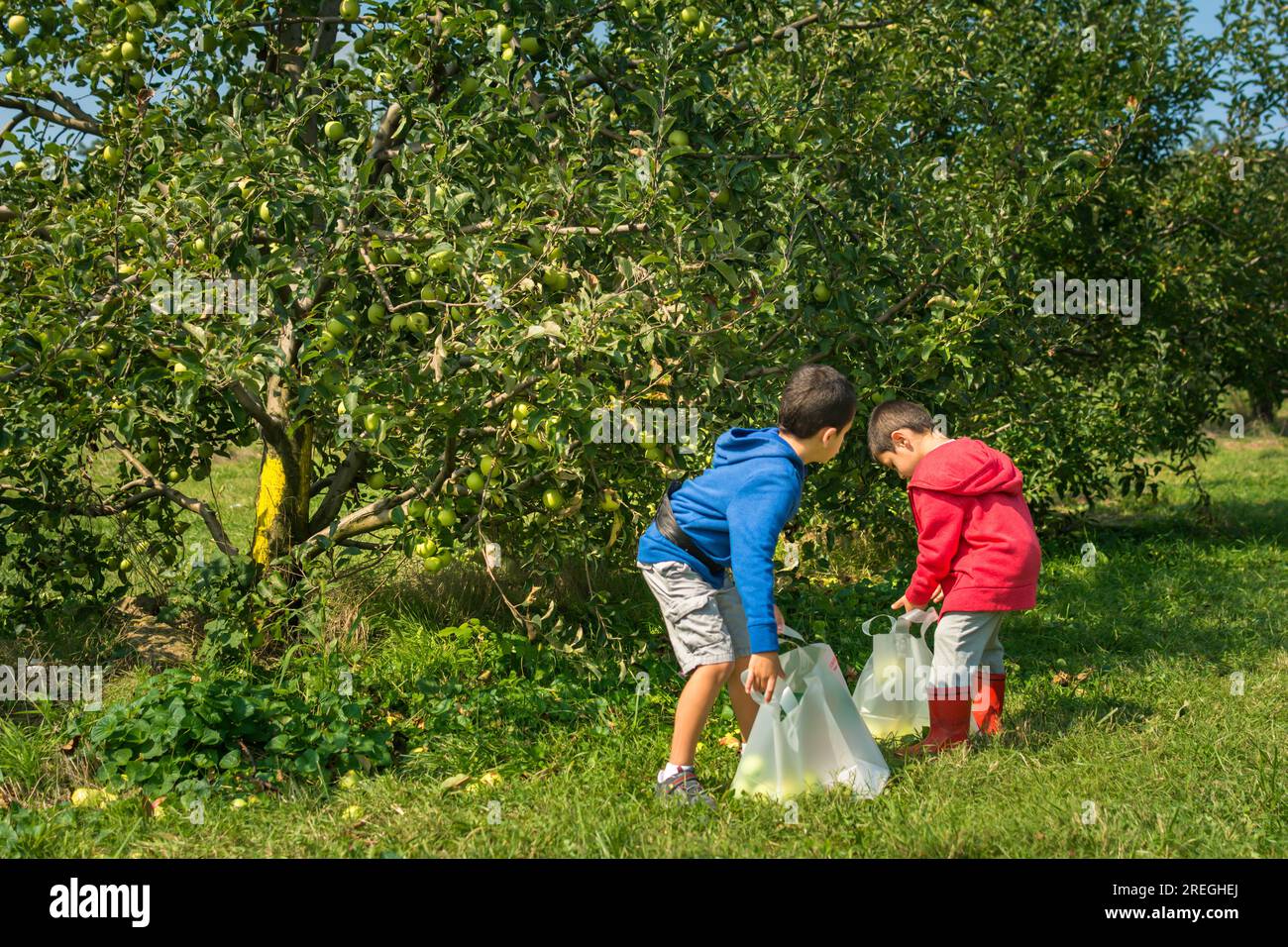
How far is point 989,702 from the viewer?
170 inches

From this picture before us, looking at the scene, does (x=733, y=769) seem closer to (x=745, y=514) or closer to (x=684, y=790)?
(x=684, y=790)

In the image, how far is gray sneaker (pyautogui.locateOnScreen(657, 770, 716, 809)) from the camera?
354 centimetres

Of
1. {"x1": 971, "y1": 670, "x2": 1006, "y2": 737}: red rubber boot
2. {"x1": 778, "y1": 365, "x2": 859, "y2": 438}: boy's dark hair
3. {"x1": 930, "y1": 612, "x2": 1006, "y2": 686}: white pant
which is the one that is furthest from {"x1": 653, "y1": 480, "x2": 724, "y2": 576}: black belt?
{"x1": 971, "y1": 670, "x2": 1006, "y2": 737}: red rubber boot

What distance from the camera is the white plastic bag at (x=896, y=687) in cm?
439

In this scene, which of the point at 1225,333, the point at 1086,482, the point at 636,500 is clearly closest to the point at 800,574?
the point at 636,500

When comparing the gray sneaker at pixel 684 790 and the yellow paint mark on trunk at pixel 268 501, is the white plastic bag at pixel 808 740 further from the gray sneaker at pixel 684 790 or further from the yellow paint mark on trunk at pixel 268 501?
the yellow paint mark on trunk at pixel 268 501

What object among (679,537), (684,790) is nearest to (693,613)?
(679,537)

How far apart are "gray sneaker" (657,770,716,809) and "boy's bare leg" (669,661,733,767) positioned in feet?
0.12

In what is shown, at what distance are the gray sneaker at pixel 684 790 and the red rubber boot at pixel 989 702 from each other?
1.19 meters

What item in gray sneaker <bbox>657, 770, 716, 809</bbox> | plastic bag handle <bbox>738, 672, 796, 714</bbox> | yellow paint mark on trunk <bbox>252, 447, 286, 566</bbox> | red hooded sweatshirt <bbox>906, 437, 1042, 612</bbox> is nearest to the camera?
gray sneaker <bbox>657, 770, 716, 809</bbox>

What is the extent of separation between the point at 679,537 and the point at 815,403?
57 cm

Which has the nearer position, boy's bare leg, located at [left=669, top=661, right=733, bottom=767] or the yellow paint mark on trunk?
boy's bare leg, located at [left=669, top=661, right=733, bottom=767]

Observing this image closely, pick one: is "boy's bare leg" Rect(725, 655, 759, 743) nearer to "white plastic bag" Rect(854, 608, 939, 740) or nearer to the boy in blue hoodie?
the boy in blue hoodie

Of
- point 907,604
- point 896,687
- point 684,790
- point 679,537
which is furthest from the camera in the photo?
point 896,687
